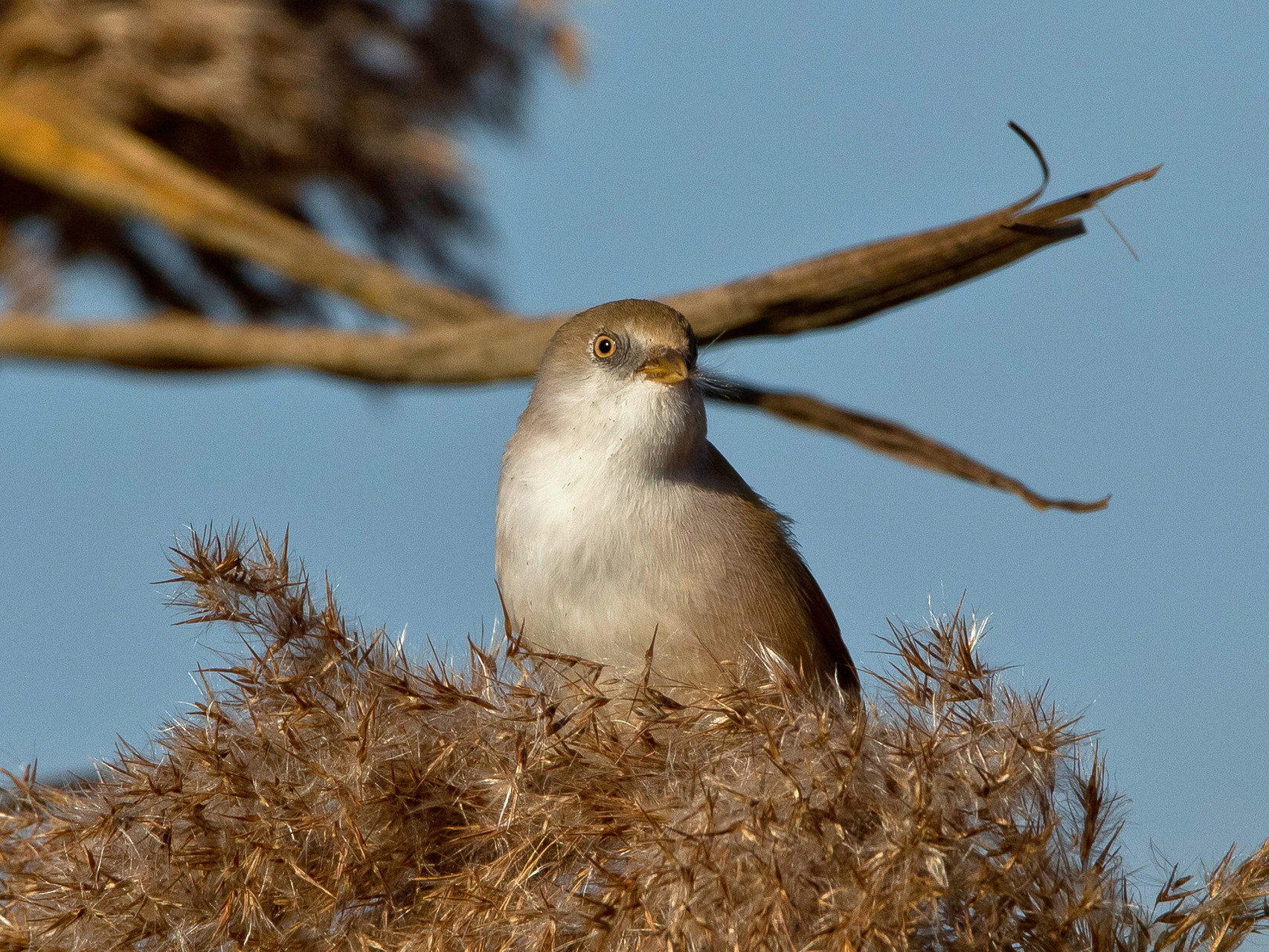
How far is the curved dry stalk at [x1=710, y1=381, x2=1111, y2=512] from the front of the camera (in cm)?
226

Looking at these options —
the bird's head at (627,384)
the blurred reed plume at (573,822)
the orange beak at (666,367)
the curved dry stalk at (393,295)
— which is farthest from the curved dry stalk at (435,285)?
the blurred reed plume at (573,822)

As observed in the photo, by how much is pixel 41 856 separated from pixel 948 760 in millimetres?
1310

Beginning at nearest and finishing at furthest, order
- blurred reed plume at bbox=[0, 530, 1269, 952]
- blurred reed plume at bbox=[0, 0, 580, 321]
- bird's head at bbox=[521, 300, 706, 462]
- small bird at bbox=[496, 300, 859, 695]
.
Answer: blurred reed plume at bbox=[0, 530, 1269, 952] → small bird at bbox=[496, 300, 859, 695] → bird's head at bbox=[521, 300, 706, 462] → blurred reed plume at bbox=[0, 0, 580, 321]

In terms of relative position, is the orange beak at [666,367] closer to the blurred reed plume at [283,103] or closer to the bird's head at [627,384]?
the bird's head at [627,384]

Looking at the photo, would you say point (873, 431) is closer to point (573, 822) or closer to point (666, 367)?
point (666, 367)

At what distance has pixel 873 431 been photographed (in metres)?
2.52

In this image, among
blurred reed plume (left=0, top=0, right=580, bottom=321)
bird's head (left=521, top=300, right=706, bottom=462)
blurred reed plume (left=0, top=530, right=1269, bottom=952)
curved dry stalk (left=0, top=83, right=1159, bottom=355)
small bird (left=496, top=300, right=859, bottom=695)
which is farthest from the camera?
blurred reed plume (left=0, top=0, right=580, bottom=321)

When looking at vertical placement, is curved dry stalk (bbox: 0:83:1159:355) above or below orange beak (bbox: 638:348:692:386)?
above

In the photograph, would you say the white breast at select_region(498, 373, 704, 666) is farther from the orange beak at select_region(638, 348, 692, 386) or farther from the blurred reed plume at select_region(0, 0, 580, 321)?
the blurred reed plume at select_region(0, 0, 580, 321)

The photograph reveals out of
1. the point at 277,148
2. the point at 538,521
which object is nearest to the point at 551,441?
the point at 538,521

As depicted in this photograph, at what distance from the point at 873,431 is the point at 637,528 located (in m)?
0.82

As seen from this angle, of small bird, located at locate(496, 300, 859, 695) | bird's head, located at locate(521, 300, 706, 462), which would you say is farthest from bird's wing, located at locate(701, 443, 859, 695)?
bird's head, located at locate(521, 300, 706, 462)

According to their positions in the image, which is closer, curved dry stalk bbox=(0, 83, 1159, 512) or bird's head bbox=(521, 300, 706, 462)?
bird's head bbox=(521, 300, 706, 462)

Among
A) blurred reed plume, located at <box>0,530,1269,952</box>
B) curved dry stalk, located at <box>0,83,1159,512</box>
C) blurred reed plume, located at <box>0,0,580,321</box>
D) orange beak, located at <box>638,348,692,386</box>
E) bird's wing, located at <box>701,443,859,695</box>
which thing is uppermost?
blurred reed plume, located at <box>0,0,580,321</box>
